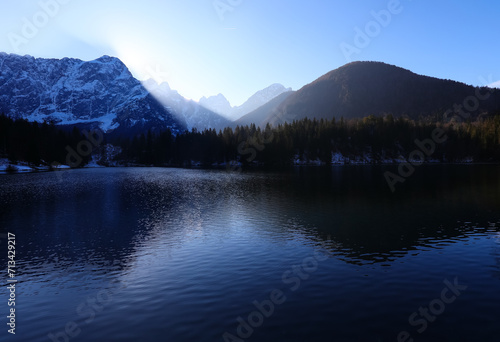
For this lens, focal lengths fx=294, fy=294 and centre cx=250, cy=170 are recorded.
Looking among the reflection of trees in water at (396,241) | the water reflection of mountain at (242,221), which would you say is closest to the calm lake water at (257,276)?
the reflection of trees in water at (396,241)

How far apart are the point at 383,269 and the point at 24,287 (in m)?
29.6

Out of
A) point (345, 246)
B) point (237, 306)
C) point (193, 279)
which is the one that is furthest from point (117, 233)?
point (345, 246)

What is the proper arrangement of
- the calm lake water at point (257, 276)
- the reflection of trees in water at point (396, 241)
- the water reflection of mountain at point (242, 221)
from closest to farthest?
→ the calm lake water at point (257, 276)
the reflection of trees in water at point (396, 241)
the water reflection of mountain at point (242, 221)

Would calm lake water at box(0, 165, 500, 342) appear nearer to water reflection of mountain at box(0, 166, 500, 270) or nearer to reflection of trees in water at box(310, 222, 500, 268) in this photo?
reflection of trees in water at box(310, 222, 500, 268)

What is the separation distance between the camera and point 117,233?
3997 centimetres

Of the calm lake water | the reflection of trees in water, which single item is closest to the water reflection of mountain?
the reflection of trees in water

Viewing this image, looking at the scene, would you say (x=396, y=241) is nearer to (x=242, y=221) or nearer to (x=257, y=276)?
(x=257, y=276)

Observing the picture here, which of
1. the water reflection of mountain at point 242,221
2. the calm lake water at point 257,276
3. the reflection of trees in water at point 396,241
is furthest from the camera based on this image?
the water reflection of mountain at point 242,221

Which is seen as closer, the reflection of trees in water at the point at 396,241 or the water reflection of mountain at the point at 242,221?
the reflection of trees in water at the point at 396,241

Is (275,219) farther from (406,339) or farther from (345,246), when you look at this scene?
(406,339)

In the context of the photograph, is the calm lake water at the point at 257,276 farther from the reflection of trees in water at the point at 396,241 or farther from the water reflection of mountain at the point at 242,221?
the water reflection of mountain at the point at 242,221

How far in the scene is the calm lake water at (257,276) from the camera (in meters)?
17.2

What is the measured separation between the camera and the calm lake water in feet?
56.3

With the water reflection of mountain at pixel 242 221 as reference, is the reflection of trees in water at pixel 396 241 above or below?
below
